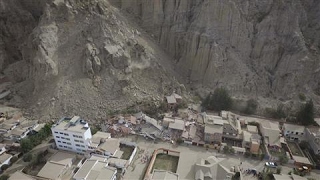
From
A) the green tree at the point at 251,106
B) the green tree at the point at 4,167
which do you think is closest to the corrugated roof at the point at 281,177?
the green tree at the point at 251,106

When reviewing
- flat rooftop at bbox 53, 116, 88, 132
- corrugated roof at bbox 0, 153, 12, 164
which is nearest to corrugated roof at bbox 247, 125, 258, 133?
flat rooftop at bbox 53, 116, 88, 132

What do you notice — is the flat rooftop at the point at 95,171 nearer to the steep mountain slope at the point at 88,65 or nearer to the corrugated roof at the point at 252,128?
the steep mountain slope at the point at 88,65

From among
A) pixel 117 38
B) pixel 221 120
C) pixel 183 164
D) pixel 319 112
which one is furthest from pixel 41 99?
pixel 319 112

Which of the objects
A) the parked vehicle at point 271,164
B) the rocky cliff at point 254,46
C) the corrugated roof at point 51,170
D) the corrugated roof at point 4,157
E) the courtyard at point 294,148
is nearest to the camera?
the corrugated roof at point 51,170

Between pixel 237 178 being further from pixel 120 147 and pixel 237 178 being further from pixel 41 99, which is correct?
pixel 41 99

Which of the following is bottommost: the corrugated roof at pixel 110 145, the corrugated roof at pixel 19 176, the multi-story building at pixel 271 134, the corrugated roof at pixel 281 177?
the corrugated roof at pixel 19 176

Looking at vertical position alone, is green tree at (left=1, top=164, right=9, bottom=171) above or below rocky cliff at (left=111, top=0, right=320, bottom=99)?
below

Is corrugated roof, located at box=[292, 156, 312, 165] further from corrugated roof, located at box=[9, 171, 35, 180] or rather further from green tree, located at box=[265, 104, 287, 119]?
corrugated roof, located at box=[9, 171, 35, 180]
